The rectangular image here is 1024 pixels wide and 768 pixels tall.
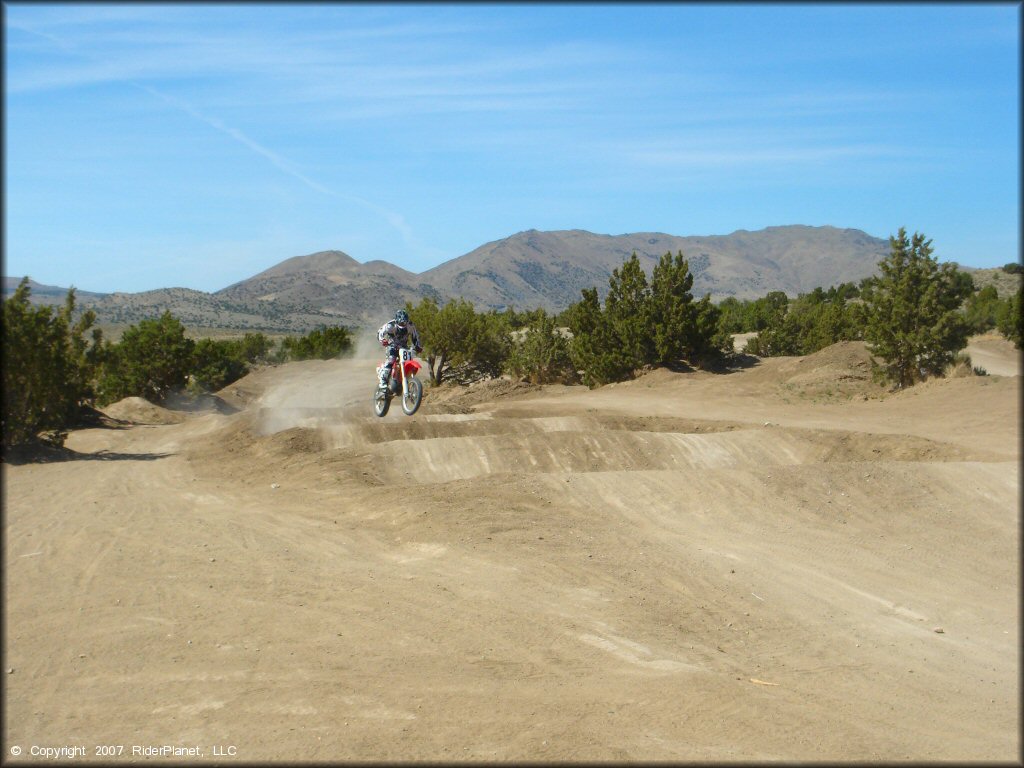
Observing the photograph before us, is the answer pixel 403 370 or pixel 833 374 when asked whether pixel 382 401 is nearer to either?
pixel 403 370

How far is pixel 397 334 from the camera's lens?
1770 centimetres

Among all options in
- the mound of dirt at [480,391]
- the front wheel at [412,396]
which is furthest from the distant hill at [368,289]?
the mound of dirt at [480,391]

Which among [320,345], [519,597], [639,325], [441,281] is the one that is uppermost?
[441,281]

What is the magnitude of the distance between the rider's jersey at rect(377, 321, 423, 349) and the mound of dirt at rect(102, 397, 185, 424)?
84.3 feet

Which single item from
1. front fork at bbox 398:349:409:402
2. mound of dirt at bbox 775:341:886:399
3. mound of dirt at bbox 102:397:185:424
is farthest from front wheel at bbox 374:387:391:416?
mound of dirt at bbox 775:341:886:399

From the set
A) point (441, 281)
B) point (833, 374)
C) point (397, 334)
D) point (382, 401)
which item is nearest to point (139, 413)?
point (382, 401)

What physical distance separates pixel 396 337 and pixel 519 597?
651 centimetres

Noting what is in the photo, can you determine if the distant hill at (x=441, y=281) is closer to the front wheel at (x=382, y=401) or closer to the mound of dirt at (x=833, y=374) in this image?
the front wheel at (x=382, y=401)

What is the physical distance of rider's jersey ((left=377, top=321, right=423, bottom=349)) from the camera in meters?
17.4

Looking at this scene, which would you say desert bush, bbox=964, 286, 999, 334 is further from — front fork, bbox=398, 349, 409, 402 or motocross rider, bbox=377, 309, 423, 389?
front fork, bbox=398, 349, 409, 402

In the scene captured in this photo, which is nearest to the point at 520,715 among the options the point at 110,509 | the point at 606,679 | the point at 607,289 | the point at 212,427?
the point at 606,679

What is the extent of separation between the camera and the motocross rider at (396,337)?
56.3ft

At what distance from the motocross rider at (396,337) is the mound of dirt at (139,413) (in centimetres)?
2528

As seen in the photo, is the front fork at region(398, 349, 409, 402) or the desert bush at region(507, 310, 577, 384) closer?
the front fork at region(398, 349, 409, 402)
